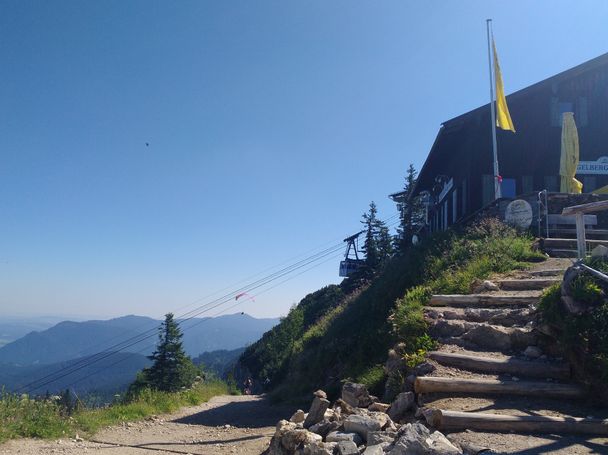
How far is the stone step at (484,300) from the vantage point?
25.3 ft

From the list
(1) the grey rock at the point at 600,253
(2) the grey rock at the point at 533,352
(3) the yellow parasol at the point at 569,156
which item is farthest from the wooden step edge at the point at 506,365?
(3) the yellow parasol at the point at 569,156

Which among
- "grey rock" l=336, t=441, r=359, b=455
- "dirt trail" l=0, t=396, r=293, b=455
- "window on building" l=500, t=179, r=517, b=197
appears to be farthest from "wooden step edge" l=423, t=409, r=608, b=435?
"window on building" l=500, t=179, r=517, b=197

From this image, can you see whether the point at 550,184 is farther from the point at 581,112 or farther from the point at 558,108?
the point at 581,112

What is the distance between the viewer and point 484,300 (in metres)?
8.05

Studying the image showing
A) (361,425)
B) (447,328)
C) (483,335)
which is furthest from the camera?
(447,328)

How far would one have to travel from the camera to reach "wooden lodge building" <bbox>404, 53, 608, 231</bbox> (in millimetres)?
20422

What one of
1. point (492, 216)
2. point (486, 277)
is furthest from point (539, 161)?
point (486, 277)

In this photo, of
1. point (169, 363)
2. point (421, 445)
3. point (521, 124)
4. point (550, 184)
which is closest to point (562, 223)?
point (550, 184)

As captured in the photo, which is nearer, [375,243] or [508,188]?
[508,188]

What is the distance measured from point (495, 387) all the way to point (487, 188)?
16.1 m

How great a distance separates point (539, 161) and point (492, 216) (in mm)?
8444

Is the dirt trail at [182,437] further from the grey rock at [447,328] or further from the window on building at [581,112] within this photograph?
the window on building at [581,112]

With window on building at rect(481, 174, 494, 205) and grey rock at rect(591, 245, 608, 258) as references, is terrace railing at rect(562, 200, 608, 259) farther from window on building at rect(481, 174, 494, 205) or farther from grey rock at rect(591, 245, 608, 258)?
window on building at rect(481, 174, 494, 205)

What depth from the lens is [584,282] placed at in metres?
5.54
